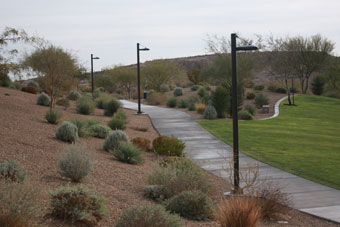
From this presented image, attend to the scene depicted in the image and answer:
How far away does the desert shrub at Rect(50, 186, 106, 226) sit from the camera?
607 cm

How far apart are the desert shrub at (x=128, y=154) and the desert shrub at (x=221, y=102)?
45.6 ft

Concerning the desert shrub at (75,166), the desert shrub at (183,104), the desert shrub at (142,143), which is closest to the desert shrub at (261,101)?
the desert shrub at (183,104)

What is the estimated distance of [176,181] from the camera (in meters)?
8.56

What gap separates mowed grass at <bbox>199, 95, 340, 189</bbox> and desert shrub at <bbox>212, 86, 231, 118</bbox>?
2.61m

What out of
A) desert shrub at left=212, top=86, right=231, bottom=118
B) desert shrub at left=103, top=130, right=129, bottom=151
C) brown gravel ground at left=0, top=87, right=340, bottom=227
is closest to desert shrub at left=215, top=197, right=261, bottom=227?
brown gravel ground at left=0, top=87, right=340, bottom=227

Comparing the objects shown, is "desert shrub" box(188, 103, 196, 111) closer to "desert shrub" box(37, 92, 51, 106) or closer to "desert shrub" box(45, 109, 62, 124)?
"desert shrub" box(37, 92, 51, 106)

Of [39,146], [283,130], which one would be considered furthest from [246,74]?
[39,146]

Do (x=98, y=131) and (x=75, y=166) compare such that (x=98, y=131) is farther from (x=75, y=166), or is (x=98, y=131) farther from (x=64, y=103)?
(x=64, y=103)

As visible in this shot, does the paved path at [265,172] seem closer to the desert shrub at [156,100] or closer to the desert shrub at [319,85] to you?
the desert shrub at [156,100]

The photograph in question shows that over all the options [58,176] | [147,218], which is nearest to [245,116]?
[58,176]

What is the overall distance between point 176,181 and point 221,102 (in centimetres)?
1751

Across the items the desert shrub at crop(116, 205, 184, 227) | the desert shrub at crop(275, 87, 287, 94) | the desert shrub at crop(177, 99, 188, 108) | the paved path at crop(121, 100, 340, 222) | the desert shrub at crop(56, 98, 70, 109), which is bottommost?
the paved path at crop(121, 100, 340, 222)

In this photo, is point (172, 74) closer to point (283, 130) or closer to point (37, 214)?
point (283, 130)

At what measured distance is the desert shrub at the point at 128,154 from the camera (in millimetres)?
12016
